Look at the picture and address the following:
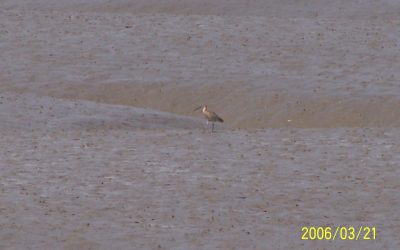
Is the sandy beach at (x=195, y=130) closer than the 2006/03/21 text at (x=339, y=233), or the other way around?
the 2006/03/21 text at (x=339, y=233)

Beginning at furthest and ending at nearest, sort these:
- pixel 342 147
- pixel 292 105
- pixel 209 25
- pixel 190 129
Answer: pixel 209 25 < pixel 292 105 < pixel 190 129 < pixel 342 147

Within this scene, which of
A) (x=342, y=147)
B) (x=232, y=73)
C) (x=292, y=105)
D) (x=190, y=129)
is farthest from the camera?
(x=232, y=73)

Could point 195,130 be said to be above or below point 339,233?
above

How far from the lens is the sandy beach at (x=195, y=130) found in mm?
13383

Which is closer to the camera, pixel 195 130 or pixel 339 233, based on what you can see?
pixel 339 233

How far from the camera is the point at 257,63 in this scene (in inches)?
1034

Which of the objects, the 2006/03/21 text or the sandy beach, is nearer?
the 2006/03/21 text

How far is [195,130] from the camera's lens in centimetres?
2042

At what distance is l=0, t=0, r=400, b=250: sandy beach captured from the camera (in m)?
13.4

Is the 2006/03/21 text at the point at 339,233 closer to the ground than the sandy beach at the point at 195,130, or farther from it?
closer to the ground

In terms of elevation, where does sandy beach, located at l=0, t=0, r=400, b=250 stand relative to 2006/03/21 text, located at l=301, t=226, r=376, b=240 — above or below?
above

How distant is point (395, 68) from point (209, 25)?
228 inches

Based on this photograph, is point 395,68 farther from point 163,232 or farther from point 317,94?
point 163,232

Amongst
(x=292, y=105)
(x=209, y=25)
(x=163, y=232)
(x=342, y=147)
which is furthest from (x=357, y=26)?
(x=163, y=232)
